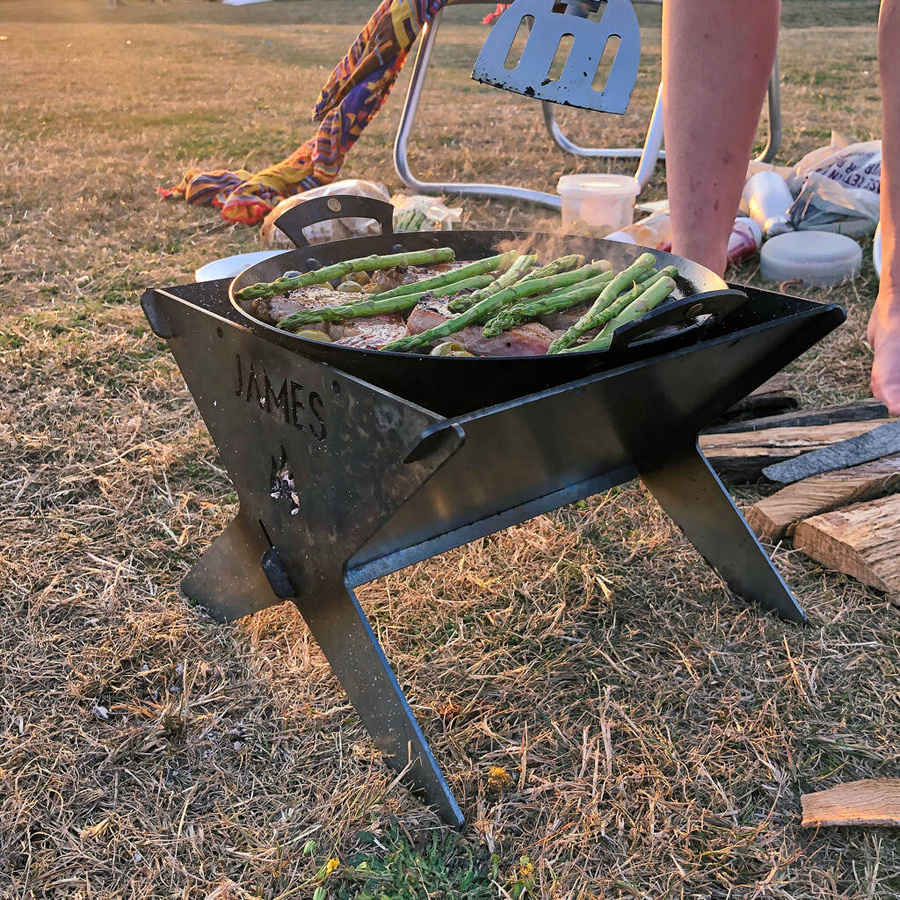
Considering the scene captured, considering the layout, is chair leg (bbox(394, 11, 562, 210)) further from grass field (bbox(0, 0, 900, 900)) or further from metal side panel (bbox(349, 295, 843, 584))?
metal side panel (bbox(349, 295, 843, 584))

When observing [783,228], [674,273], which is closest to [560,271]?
[674,273]

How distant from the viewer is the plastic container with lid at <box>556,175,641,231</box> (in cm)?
540

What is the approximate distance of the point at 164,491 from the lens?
3.09 m

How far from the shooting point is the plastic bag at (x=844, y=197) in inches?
209

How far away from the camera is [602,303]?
1.92 meters

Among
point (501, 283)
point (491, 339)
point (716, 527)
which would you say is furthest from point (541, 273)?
point (716, 527)

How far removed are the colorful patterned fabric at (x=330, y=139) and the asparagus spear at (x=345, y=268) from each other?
4.13 metres

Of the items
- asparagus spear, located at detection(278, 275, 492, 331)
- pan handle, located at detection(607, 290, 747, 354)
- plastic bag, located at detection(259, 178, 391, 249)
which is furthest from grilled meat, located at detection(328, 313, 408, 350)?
plastic bag, located at detection(259, 178, 391, 249)

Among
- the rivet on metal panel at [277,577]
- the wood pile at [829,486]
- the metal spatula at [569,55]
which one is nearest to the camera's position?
the rivet on metal panel at [277,577]

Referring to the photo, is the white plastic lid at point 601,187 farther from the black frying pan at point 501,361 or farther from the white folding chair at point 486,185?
the black frying pan at point 501,361

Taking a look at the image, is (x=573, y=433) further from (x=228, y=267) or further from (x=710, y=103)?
(x=228, y=267)

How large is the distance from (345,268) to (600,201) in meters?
3.68

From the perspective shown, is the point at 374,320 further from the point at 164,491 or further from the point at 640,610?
the point at 164,491

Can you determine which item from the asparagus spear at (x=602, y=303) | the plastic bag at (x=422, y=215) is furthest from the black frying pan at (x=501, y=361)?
the plastic bag at (x=422, y=215)
